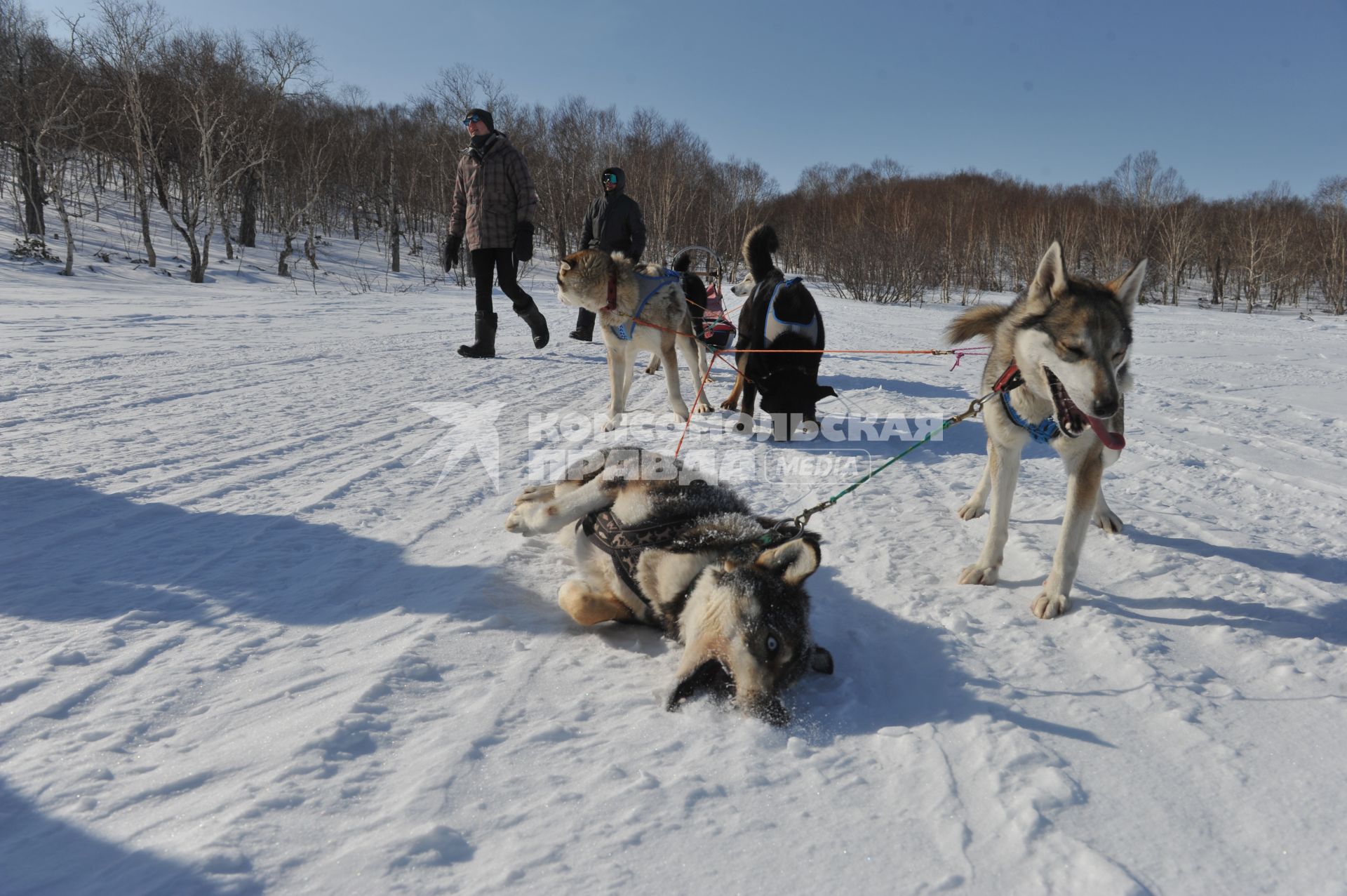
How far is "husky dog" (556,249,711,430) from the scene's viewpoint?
18.4 feet

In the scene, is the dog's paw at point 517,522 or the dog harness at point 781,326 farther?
the dog harness at point 781,326

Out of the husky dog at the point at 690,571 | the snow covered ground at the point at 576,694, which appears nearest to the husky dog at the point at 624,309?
the snow covered ground at the point at 576,694

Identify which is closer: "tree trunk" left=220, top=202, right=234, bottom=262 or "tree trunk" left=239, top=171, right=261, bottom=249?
"tree trunk" left=220, top=202, right=234, bottom=262

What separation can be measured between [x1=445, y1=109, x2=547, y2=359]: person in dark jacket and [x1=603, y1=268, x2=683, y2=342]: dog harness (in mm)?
2017

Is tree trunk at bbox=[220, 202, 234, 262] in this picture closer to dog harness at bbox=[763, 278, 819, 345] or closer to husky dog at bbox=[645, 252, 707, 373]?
husky dog at bbox=[645, 252, 707, 373]

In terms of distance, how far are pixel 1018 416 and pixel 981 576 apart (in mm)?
671

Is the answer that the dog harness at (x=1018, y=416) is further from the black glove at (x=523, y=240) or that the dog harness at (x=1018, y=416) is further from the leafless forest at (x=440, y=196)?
the leafless forest at (x=440, y=196)

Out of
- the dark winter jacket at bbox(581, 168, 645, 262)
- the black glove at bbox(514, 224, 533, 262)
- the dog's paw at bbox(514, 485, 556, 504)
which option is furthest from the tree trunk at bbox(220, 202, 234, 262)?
the dog's paw at bbox(514, 485, 556, 504)

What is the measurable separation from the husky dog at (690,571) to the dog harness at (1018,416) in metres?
1.12

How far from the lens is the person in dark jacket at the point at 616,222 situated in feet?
27.1

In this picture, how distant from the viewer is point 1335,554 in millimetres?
3086

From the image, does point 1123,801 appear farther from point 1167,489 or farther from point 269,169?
point 269,169

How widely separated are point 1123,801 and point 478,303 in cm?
750

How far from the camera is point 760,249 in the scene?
5820 mm
